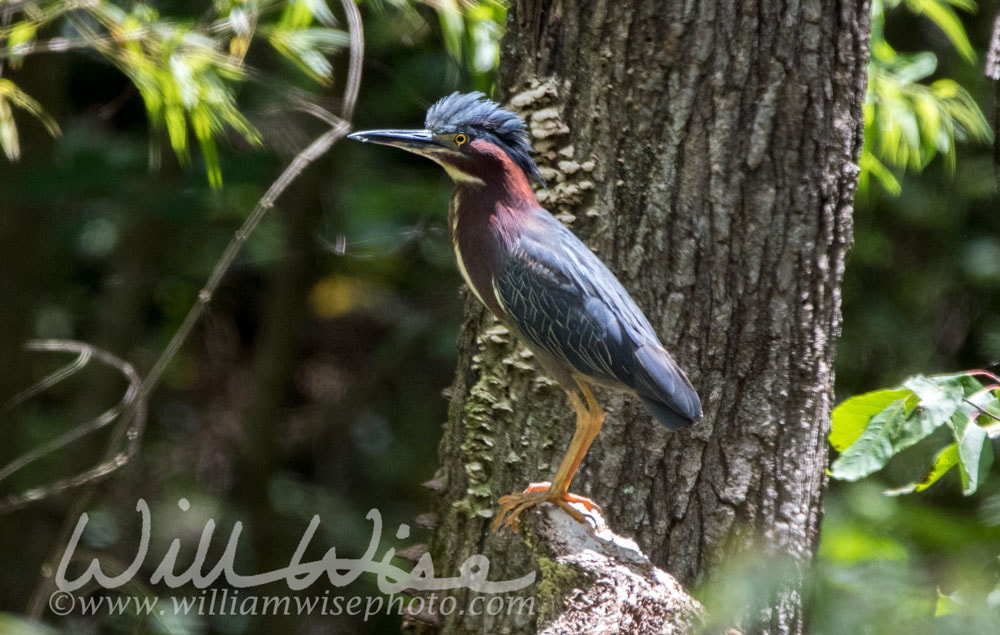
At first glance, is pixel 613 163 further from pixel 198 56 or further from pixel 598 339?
pixel 198 56

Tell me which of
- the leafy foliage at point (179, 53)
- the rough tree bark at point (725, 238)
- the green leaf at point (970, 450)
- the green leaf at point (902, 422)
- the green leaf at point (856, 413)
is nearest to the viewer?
the green leaf at point (970, 450)

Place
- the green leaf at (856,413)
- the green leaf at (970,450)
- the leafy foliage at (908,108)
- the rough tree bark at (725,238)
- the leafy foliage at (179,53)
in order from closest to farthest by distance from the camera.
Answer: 1. the green leaf at (970,450)
2. the green leaf at (856,413)
3. the rough tree bark at (725,238)
4. the leafy foliage at (179,53)
5. the leafy foliage at (908,108)

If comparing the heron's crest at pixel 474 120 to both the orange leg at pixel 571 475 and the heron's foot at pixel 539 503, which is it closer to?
the orange leg at pixel 571 475

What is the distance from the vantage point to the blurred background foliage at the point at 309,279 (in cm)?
369

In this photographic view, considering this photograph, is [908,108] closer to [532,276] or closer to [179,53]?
[532,276]

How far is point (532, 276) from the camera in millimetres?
2180

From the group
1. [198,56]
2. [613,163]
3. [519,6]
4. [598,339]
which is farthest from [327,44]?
[598,339]

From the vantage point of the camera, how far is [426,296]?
5180mm

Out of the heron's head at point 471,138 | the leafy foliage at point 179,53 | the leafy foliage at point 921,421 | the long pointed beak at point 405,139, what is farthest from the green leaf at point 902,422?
the leafy foliage at point 179,53

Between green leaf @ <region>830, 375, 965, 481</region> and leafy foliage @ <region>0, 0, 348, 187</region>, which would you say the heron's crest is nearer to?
leafy foliage @ <region>0, 0, 348, 187</region>

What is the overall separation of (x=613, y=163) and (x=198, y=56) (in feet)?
4.59

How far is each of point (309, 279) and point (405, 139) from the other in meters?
2.84

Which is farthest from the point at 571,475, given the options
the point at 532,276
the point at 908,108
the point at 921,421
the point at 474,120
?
the point at 908,108

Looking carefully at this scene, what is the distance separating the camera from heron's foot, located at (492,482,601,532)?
2096 millimetres
